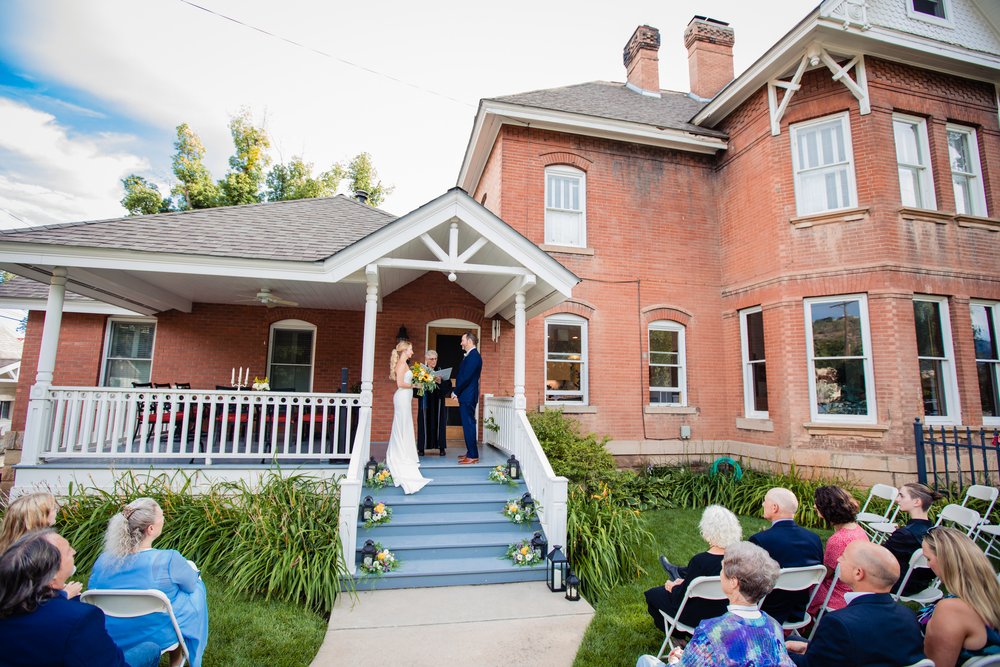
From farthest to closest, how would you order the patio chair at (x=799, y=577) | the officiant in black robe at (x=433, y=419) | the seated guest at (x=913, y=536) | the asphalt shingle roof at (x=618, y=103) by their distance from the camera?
the asphalt shingle roof at (x=618, y=103)
the officiant in black robe at (x=433, y=419)
the seated guest at (x=913, y=536)
the patio chair at (x=799, y=577)

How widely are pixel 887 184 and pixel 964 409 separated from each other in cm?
452

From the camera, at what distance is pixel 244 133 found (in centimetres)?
2623

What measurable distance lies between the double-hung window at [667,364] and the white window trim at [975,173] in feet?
20.2

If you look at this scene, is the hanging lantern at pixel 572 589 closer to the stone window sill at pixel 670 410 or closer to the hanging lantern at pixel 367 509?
the hanging lantern at pixel 367 509

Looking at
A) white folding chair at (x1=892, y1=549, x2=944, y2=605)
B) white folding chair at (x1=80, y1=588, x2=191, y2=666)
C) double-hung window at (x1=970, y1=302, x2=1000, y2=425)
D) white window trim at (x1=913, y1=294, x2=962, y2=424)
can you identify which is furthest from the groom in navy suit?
double-hung window at (x1=970, y1=302, x2=1000, y2=425)

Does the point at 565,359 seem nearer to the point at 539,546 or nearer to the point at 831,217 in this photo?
the point at 539,546

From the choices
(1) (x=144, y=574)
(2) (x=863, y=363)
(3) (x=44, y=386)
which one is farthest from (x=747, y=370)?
(3) (x=44, y=386)

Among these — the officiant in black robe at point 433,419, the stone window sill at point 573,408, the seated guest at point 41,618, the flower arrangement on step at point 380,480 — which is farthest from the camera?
the stone window sill at point 573,408


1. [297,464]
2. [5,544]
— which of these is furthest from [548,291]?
[5,544]

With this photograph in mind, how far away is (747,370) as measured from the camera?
11109mm

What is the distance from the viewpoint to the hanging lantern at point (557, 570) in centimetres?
554

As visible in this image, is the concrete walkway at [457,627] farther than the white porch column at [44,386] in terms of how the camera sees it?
No

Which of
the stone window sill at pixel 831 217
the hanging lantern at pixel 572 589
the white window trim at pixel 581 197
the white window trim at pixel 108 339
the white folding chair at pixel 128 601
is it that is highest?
the white window trim at pixel 581 197

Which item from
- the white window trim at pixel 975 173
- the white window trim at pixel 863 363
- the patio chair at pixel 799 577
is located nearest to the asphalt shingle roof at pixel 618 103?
the white window trim at pixel 975 173
